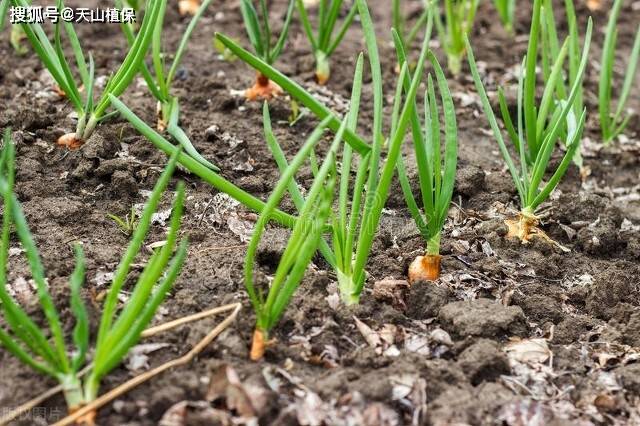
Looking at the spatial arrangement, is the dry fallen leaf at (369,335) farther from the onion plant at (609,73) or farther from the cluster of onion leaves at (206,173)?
the onion plant at (609,73)

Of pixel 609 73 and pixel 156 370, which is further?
pixel 609 73

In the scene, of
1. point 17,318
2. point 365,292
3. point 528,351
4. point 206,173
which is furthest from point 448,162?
point 17,318

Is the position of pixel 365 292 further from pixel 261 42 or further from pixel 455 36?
pixel 455 36

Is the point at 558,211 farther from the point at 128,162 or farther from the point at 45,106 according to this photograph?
the point at 45,106

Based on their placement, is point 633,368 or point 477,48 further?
point 477,48

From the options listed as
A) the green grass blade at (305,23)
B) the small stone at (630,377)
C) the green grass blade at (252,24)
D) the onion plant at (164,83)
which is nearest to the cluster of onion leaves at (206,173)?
the onion plant at (164,83)

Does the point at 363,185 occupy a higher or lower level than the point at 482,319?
higher

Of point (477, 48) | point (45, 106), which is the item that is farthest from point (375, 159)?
point (477, 48)
